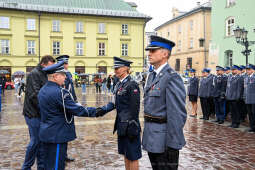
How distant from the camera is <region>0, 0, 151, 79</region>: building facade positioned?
36375 millimetres

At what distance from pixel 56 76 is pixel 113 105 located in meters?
1.00

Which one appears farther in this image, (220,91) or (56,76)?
(220,91)

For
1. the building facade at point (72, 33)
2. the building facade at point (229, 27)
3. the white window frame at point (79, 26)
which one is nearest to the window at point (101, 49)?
the building facade at point (72, 33)

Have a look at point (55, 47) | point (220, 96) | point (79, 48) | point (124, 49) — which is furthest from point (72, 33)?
point (220, 96)

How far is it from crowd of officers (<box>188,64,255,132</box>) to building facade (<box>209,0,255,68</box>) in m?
15.0

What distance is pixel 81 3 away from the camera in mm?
40812

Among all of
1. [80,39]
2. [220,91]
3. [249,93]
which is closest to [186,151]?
[249,93]

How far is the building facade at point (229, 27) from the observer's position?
24312 mm

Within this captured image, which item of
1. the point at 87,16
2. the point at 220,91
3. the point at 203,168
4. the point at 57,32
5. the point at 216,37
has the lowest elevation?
the point at 203,168

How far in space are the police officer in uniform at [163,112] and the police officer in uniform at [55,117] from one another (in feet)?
3.38

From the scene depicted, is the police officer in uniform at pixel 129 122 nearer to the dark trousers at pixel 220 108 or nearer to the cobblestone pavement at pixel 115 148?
the cobblestone pavement at pixel 115 148

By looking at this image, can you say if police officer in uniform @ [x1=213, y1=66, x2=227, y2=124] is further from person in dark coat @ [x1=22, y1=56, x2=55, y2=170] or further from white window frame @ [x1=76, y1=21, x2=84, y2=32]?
white window frame @ [x1=76, y1=21, x2=84, y2=32]

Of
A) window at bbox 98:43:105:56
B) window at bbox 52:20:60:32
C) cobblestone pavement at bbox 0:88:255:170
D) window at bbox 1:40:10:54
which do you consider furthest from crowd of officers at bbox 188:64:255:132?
window at bbox 1:40:10:54

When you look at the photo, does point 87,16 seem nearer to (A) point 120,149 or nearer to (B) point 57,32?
(B) point 57,32
